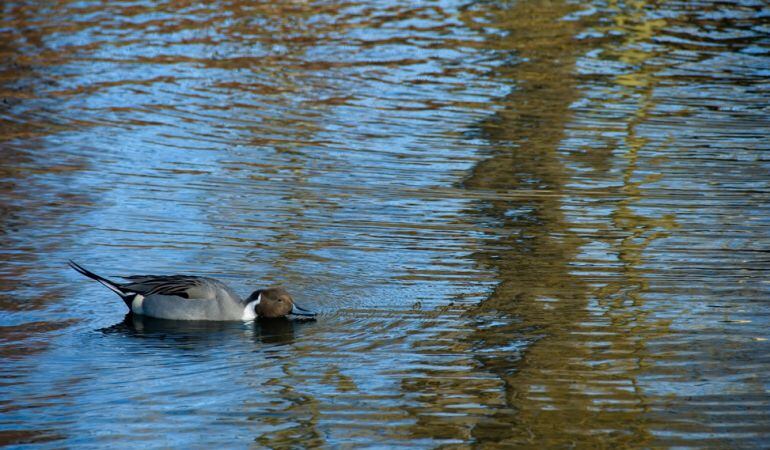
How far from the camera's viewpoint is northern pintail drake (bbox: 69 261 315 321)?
28.5 feet

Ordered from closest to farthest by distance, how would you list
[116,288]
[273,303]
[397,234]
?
[273,303]
[116,288]
[397,234]

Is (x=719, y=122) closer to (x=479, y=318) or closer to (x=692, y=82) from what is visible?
(x=692, y=82)

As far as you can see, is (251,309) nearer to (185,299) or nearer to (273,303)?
(273,303)

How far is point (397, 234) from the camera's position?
10.7 meters

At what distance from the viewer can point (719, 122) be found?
14.8 metres

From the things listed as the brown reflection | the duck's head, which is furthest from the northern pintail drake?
the brown reflection

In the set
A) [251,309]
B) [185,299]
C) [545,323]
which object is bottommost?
[545,323]

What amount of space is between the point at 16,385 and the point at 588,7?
18.7m

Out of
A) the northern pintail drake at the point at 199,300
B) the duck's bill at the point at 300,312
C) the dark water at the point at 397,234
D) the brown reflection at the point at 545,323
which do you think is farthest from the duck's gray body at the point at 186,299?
the brown reflection at the point at 545,323

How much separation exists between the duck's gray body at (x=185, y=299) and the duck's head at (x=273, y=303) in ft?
0.09

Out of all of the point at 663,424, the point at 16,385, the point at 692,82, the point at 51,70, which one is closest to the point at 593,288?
the point at 663,424

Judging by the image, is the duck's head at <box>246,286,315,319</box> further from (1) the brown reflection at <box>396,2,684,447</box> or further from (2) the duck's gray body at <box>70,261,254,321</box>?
(1) the brown reflection at <box>396,2,684,447</box>

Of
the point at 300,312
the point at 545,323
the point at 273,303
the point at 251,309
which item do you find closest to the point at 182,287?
the point at 251,309

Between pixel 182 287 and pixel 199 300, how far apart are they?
0.14m
